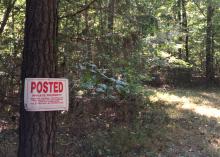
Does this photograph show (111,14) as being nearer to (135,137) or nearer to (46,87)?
(135,137)

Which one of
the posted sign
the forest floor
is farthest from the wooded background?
the posted sign

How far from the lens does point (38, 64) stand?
12.1ft

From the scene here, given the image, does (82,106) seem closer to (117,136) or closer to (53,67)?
A: (117,136)

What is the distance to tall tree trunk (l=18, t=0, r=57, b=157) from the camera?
3686 mm

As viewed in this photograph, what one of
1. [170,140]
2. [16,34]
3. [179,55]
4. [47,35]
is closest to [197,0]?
[179,55]

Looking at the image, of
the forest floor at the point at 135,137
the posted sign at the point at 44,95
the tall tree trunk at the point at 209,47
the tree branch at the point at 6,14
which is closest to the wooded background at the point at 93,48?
the tree branch at the point at 6,14

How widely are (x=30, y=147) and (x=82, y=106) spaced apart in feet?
14.7

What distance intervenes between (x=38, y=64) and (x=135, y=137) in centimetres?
452

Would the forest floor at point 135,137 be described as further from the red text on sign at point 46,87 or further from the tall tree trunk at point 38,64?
the red text on sign at point 46,87

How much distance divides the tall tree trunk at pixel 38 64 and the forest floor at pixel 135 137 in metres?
2.80

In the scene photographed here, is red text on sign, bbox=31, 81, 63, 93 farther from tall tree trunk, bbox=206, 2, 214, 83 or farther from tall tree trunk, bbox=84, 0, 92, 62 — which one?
tall tree trunk, bbox=206, 2, 214, 83

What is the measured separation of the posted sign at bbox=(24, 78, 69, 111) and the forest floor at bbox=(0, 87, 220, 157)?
3.03 meters

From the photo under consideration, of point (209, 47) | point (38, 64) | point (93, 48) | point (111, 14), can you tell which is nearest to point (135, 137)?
→ point (93, 48)

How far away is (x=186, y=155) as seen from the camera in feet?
24.0
